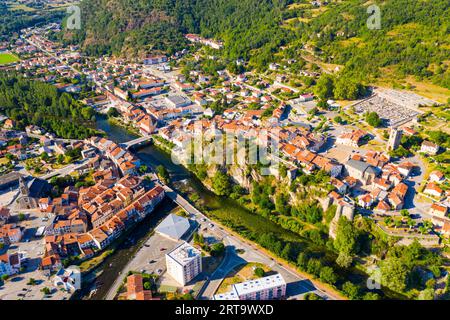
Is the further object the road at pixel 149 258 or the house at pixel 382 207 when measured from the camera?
the house at pixel 382 207

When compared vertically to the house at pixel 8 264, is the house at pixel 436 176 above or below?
above

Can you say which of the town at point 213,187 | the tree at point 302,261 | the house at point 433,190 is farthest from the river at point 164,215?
the house at point 433,190

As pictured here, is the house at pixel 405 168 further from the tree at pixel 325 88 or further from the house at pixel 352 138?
the tree at pixel 325 88

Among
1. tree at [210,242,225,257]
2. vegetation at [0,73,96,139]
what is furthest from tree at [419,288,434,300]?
vegetation at [0,73,96,139]

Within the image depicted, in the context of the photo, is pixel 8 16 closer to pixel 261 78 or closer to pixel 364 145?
pixel 261 78

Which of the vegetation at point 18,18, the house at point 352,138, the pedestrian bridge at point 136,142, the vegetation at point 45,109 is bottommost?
the pedestrian bridge at point 136,142

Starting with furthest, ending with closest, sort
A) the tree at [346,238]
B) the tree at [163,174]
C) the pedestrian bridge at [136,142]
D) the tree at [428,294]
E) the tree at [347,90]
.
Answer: the tree at [347,90] < the pedestrian bridge at [136,142] < the tree at [163,174] < the tree at [346,238] < the tree at [428,294]

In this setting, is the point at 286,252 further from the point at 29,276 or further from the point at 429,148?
the point at 429,148

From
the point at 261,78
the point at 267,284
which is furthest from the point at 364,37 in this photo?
the point at 267,284
